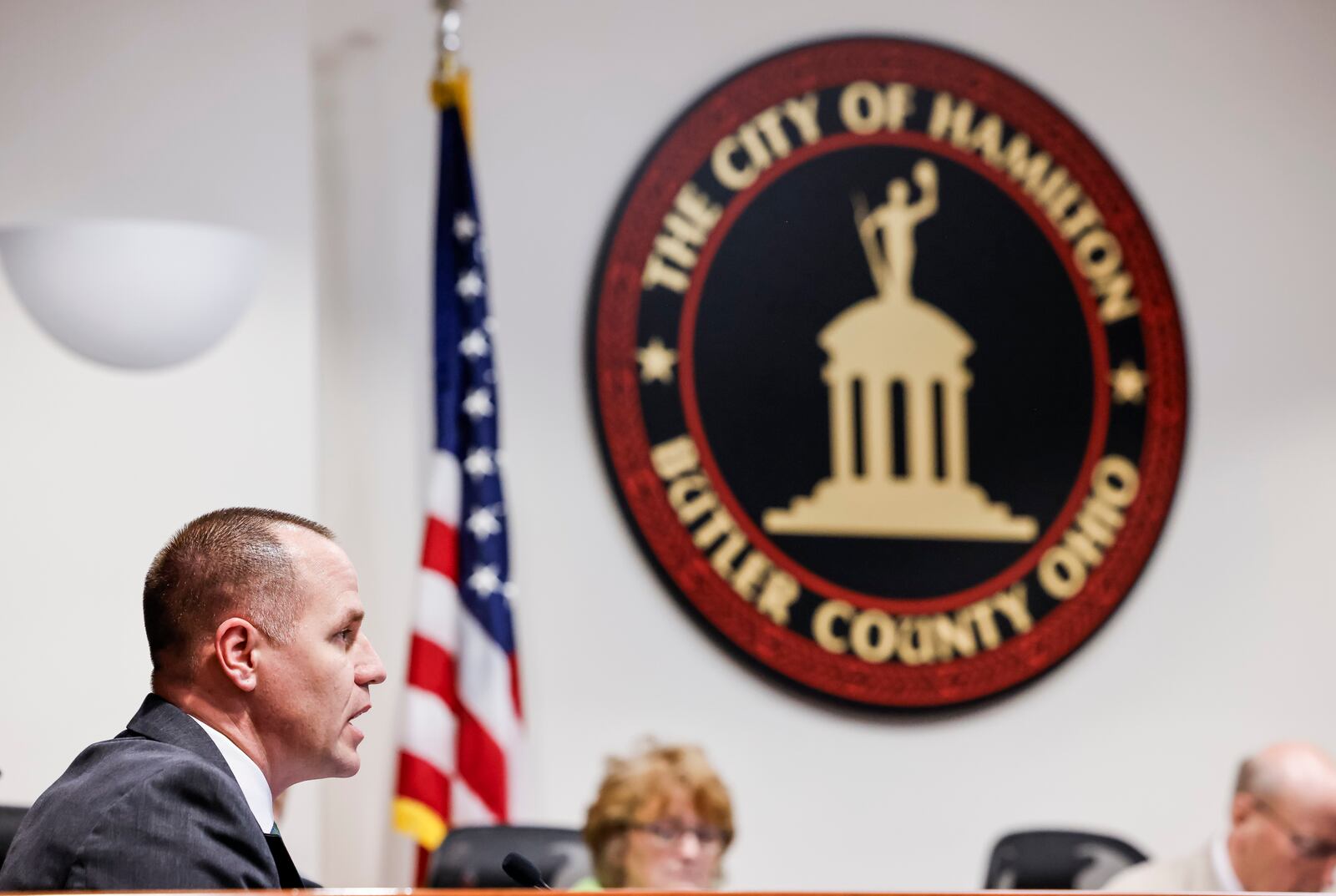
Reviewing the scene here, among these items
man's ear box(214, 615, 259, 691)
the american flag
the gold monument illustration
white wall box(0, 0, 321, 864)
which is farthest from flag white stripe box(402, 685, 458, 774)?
man's ear box(214, 615, 259, 691)

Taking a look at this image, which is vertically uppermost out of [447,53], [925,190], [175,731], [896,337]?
[447,53]

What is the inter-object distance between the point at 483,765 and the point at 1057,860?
Answer: 138 cm

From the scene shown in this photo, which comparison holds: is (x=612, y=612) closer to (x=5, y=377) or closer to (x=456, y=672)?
(x=456, y=672)

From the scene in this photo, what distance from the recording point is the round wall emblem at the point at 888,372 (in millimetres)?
4504

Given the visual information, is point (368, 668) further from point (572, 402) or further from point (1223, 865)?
point (572, 402)

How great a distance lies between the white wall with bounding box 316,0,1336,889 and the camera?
433 centimetres

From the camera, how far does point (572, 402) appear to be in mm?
4441

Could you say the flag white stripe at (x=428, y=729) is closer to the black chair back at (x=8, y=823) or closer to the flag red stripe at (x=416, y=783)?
the flag red stripe at (x=416, y=783)

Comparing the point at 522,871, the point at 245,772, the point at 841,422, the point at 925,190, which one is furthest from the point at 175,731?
the point at 925,190

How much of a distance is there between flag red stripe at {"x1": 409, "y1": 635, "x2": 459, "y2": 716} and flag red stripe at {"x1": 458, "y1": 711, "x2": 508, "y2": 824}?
0.31 ft

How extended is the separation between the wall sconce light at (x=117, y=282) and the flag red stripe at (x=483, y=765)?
48.7 inches

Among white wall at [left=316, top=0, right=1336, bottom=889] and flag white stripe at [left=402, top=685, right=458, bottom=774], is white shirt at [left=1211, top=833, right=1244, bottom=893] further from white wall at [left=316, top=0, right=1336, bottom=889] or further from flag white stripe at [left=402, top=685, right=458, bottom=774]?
flag white stripe at [left=402, top=685, right=458, bottom=774]

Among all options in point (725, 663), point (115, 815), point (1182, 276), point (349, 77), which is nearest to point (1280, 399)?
point (1182, 276)

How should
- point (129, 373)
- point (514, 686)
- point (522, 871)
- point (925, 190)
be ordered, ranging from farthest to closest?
1. point (925, 190)
2. point (514, 686)
3. point (129, 373)
4. point (522, 871)
